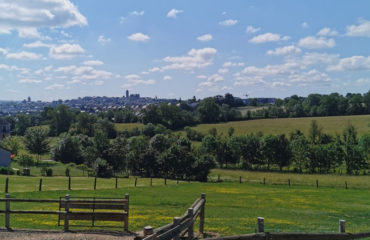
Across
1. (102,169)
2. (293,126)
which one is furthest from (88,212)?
(293,126)

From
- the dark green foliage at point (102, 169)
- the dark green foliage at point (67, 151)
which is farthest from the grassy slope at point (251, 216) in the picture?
the dark green foliage at point (67, 151)

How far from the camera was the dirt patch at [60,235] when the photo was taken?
1362 cm

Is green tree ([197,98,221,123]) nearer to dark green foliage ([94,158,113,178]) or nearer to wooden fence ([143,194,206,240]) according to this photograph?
dark green foliage ([94,158,113,178])

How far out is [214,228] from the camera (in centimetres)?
1644

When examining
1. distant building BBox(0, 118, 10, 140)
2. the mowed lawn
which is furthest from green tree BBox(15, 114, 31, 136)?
the mowed lawn

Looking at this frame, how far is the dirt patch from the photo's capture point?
13.6 meters

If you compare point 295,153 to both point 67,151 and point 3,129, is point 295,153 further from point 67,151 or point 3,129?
point 3,129

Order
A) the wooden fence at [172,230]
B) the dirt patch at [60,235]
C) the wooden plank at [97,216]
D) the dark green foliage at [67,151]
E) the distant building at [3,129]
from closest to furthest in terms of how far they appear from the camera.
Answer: the wooden fence at [172,230] < the dirt patch at [60,235] < the wooden plank at [97,216] < the dark green foliage at [67,151] < the distant building at [3,129]

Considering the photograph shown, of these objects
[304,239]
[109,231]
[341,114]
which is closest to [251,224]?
[109,231]

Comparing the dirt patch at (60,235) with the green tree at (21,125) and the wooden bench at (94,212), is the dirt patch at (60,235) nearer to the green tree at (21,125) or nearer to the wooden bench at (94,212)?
the wooden bench at (94,212)

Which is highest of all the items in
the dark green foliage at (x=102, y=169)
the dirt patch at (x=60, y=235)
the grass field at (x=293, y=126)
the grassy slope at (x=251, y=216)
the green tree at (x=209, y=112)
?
the green tree at (x=209, y=112)

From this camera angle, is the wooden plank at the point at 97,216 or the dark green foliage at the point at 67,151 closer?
the wooden plank at the point at 97,216

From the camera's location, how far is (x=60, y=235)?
14047mm

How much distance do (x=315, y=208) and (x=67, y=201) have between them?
1908 cm
